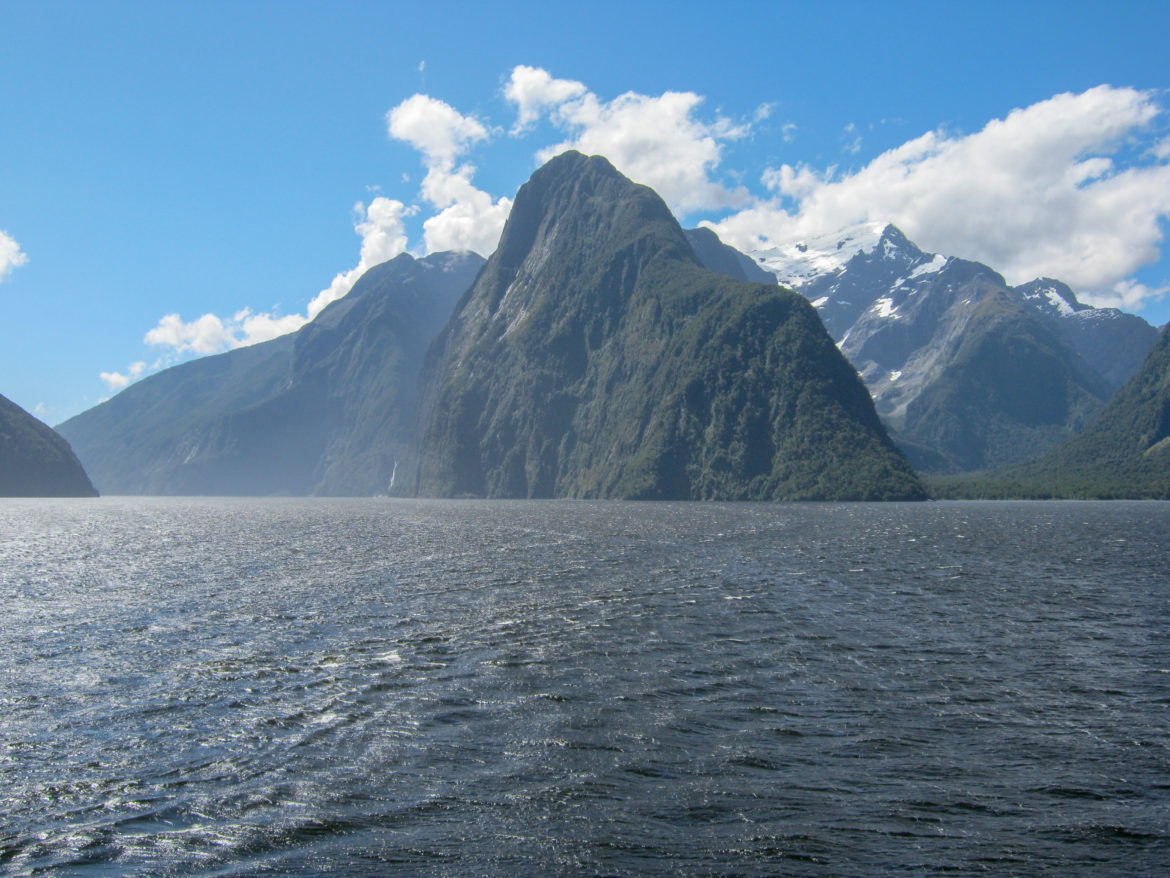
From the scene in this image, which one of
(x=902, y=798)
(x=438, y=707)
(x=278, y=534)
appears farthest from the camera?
(x=278, y=534)

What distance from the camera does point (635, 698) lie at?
27.0 metres

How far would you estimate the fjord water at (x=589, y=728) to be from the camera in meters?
16.8

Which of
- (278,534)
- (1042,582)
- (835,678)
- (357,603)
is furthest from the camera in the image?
(278,534)

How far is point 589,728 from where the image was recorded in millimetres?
24109

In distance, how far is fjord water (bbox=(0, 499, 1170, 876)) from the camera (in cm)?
1681

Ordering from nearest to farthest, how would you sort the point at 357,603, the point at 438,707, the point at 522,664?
the point at 438,707 → the point at 522,664 → the point at 357,603

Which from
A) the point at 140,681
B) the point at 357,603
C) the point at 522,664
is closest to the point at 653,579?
the point at 357,603

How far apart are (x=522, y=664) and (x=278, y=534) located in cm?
8903

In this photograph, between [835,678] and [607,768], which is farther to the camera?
[835,678]

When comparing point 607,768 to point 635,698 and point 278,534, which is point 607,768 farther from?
point 278,534

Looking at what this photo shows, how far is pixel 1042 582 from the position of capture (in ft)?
180

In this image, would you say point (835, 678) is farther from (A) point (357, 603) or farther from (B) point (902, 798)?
(A) point (357, 603)

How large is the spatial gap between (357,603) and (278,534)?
7069cm

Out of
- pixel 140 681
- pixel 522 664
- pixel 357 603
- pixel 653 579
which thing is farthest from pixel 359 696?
pixel 653 579
